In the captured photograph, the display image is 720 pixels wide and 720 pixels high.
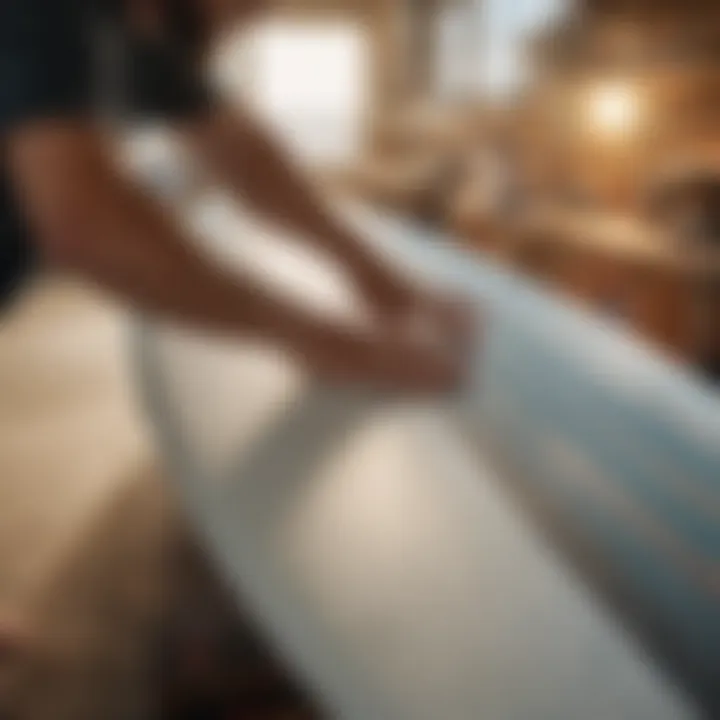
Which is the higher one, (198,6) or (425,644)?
(198,6)

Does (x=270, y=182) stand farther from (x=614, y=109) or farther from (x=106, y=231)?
(x=614, y=109)

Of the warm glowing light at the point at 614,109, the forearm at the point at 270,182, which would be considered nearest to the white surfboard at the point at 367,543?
the forearm at the point at 270,182

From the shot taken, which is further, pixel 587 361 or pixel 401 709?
pixel 587 361

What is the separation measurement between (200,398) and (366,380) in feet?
0.29

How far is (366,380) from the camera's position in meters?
0.53

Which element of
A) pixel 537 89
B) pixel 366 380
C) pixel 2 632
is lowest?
pixel 2 632

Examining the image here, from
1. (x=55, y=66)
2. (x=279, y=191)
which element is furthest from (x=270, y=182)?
(x=55, y=66)

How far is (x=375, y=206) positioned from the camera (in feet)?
1.86

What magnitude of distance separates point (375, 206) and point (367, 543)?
0.64 ft

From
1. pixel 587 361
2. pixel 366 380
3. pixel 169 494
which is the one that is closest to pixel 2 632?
pixel 169 494

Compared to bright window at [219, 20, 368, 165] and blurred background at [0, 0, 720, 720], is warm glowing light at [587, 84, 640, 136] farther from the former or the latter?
bright window at [219, 20, 368, 165]

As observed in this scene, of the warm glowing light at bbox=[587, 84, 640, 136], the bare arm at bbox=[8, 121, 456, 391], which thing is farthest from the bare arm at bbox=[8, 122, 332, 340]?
the warm glowing light at bbox=[587, 84, 640, 136]

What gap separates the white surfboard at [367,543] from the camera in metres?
0.44

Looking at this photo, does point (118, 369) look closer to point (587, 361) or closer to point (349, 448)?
point (349, 448)
